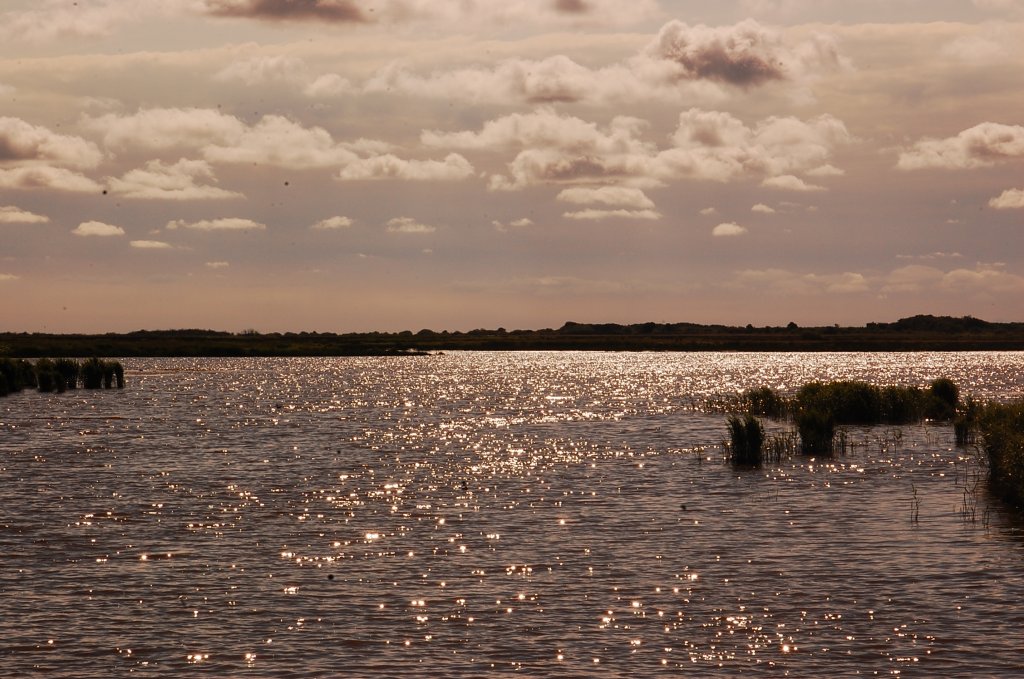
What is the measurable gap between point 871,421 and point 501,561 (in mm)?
38855

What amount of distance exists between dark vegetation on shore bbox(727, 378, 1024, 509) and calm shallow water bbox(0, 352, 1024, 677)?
1.09 metres

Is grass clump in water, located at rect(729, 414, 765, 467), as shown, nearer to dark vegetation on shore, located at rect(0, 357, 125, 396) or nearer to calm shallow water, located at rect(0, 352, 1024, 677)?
calm shallow water, located at rect(0, 352, 1024, 677)

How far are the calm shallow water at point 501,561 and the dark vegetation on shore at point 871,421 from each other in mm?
1088

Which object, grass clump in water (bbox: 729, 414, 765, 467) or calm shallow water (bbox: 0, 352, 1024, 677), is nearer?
calm shallow water (bbox: 0, 352, 1024, 677)

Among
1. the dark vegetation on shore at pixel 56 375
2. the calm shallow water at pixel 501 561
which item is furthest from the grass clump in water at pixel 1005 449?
the dark vegetation on shore at pixel 56 375

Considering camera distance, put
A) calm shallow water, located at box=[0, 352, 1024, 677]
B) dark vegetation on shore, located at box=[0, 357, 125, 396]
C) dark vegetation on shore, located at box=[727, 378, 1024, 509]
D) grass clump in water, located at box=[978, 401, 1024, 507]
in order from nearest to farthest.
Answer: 1. calm shallow water, located at box=[0, 352, 1024, 677]
2. grass clump in water, located at box=[978, 401, 1024, 507]
3. dark vegetation on shore, located at box=[727, 378, 1024, 509]
4. dark vegetation on shore, located at box=[0, 357, 125, 396]

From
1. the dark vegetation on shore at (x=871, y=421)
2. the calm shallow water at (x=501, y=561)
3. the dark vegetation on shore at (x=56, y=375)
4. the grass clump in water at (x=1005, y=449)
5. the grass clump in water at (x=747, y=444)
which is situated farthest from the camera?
the dark vegetation on shore at (x=56, y=375)

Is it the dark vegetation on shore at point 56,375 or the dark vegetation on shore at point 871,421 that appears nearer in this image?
the dark vegetation on shore at point 871,421

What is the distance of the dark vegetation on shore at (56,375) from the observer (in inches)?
3564

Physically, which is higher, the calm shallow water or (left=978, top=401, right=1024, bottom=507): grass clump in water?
(left=978, top=401, right=1024, bottom=507): grass clump in water

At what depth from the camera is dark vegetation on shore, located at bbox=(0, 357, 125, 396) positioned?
3564 inches

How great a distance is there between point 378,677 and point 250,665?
197cm

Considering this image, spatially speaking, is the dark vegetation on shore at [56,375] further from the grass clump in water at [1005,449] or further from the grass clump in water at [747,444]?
the grass clump in water at [1005,449]

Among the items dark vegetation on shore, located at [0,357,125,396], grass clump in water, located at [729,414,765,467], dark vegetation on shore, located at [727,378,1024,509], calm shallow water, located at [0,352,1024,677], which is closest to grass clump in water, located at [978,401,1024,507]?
dark vegetation on shore, located at [727,378,1024,509]
